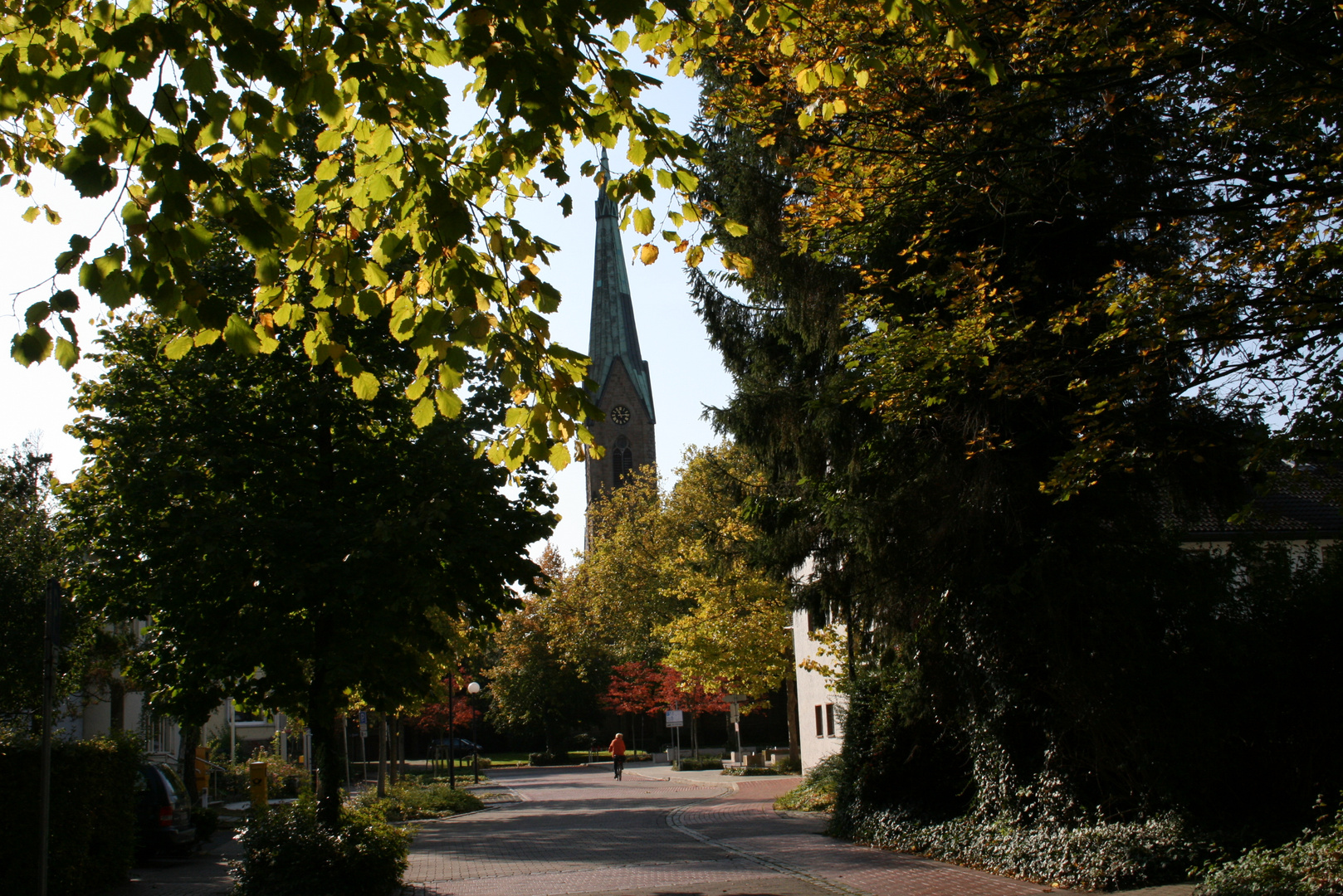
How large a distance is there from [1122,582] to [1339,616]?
2048 mm

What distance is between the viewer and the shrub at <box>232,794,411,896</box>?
11.0 m

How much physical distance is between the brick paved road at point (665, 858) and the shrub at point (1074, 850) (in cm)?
30

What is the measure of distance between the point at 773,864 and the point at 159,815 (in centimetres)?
950

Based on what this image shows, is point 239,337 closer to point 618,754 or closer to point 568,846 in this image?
point 568,846

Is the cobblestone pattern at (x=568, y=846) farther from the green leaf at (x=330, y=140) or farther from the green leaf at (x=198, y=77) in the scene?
the green leaf at (x=198, y=77)

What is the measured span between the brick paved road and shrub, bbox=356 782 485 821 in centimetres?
105

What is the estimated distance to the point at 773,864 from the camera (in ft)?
41.5

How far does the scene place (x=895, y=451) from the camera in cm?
1341

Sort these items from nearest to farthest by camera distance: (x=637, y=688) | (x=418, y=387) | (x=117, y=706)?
1. (x=418, y=387)
2. (x=117, y=706)
3. (x=637, y=688)

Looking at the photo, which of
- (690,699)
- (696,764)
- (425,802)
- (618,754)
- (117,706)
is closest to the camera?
(425,802)

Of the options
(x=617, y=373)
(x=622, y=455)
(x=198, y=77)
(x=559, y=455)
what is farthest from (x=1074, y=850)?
(x=617, y=373)

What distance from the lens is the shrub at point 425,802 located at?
22641 mm

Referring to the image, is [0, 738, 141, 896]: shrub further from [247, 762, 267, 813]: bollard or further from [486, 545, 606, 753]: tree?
[486, 545, 606, 753]: tree

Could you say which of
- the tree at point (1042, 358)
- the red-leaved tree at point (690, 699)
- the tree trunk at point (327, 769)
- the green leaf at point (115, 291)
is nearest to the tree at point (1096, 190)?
the tree at point (1042, 358)
